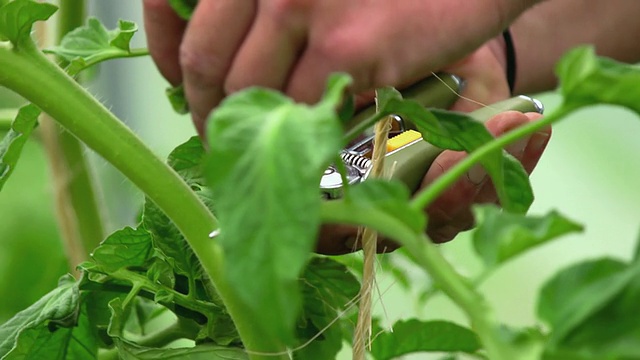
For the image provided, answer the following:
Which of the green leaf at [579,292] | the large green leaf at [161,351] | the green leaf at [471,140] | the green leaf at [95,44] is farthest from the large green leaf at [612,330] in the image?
the green leaf at [95,44]

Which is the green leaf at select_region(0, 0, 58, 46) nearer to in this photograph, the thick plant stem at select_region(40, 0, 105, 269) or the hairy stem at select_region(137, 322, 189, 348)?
the hairy stem at select_region(137, 322, 189, 348)

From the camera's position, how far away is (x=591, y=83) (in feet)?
1.00

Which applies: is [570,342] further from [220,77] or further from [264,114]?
[220,77]

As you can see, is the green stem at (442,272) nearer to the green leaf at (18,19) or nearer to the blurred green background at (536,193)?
the green leaf at (18,19)

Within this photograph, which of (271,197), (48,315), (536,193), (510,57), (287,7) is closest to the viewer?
(271,197)

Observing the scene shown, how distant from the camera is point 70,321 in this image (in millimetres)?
518

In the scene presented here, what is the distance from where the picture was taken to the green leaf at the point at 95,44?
58cm

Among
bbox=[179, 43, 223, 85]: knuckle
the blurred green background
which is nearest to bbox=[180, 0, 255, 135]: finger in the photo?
bbox=[179, 43, 223, 85]: knuckle

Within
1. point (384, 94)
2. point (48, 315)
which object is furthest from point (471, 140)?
point (48, 315)

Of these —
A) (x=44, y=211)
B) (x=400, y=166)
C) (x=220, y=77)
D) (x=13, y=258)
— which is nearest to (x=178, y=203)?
(x=220, y=77)

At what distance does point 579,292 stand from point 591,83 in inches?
2.7

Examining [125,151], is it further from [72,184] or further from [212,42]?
[72,184]

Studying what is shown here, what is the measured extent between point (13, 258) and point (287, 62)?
91 centimetres

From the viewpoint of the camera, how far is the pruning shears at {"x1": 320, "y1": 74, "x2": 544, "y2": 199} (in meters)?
0.55
